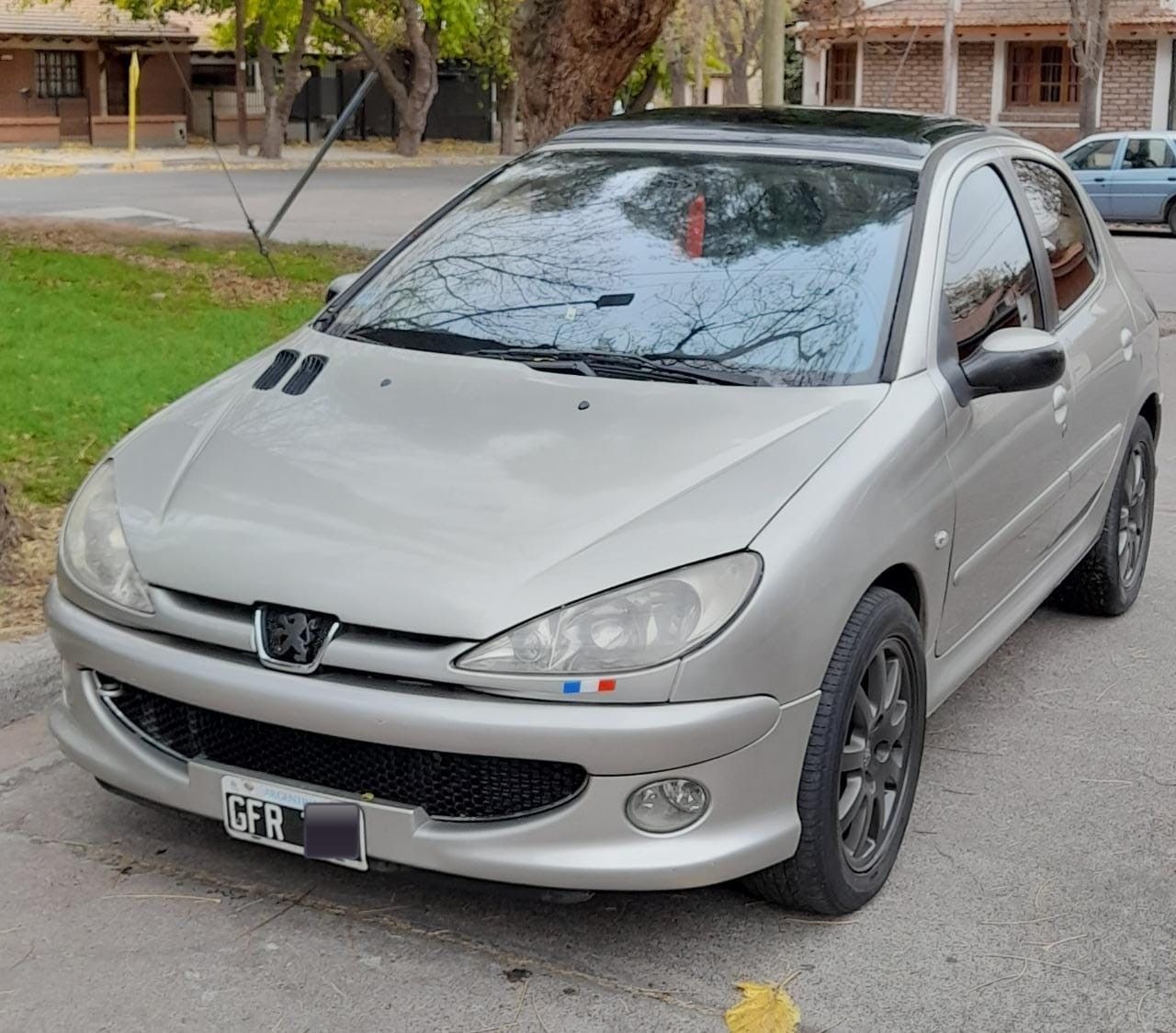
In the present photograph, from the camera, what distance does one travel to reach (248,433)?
3.89 metres

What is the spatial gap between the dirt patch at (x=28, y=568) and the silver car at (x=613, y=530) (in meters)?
1.34

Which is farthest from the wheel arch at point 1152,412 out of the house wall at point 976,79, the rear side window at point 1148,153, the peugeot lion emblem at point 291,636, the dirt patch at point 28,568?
the house wall at point 976,79

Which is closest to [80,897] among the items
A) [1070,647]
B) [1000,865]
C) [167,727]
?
[167,727]

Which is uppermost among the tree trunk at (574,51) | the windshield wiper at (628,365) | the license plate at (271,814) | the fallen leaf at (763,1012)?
the tree trunk at (574,51)

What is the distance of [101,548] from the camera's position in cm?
365

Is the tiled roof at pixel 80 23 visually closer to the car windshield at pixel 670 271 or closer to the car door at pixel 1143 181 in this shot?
the car door at pixel 1143 181

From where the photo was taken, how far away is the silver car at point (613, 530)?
126 inches

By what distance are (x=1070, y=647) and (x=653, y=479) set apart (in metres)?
2.68

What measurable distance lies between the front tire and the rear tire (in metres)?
2.07

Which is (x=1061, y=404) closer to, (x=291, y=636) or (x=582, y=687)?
(x=582, y=687)

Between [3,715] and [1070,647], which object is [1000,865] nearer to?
[1070,647]

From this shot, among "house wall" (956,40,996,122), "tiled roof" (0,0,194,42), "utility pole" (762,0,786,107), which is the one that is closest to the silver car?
"utility pole" (762,0,786,107)

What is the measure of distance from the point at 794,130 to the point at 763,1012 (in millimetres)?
2582

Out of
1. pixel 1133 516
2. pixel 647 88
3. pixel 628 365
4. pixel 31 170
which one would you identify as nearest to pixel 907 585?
pixel 628 365
